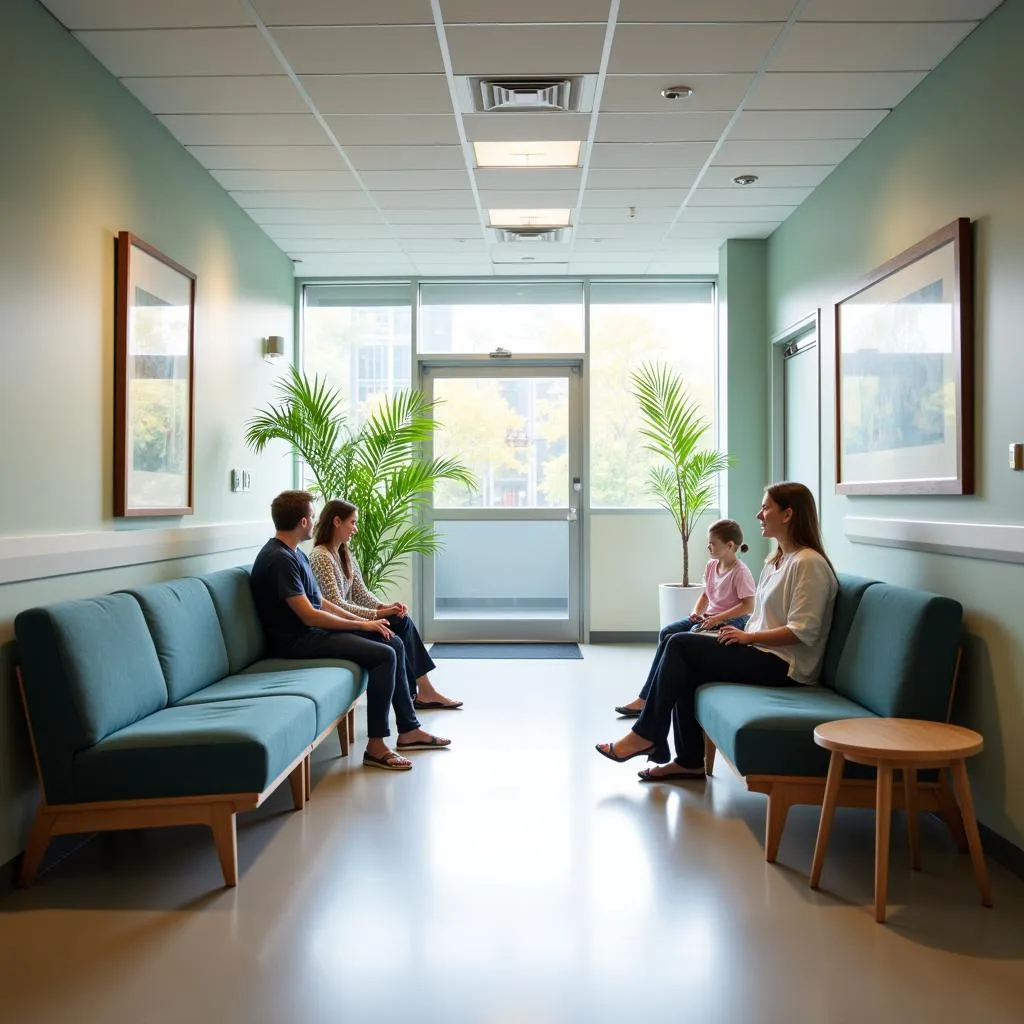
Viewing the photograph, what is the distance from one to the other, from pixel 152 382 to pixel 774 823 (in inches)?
124

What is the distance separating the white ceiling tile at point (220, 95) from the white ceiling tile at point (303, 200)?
1.20 m

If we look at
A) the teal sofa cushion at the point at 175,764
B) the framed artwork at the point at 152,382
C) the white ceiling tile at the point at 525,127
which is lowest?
the teal sofa cushion at the point at 175,764

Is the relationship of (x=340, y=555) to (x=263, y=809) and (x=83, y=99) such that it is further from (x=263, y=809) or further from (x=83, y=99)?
(x=83, y=99)

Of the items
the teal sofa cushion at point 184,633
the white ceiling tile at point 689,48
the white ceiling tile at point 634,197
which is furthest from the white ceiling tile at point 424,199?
the teal sofa cushion at point 184,633

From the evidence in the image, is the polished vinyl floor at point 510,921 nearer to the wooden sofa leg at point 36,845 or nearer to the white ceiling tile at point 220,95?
the wooden sofa leg at point 36,845

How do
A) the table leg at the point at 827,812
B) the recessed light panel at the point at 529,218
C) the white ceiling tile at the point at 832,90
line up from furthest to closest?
the recessed light panel at the point at 529,218 → the white ceiling tile at the point at 832,90 → the table leg at the point at 827,812

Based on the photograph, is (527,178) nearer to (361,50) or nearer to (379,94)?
(379,94)

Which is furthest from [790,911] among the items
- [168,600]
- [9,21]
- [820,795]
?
[9,21]

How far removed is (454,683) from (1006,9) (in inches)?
175

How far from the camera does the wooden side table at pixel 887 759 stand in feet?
8.61

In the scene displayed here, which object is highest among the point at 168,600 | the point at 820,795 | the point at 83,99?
the point at 83,99

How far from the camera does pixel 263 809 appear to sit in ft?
11.9

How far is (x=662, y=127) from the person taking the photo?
4473mm

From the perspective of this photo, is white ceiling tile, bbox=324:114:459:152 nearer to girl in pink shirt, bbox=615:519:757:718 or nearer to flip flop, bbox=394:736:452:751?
girl in pink shirt, bbox=615:519:757:718
